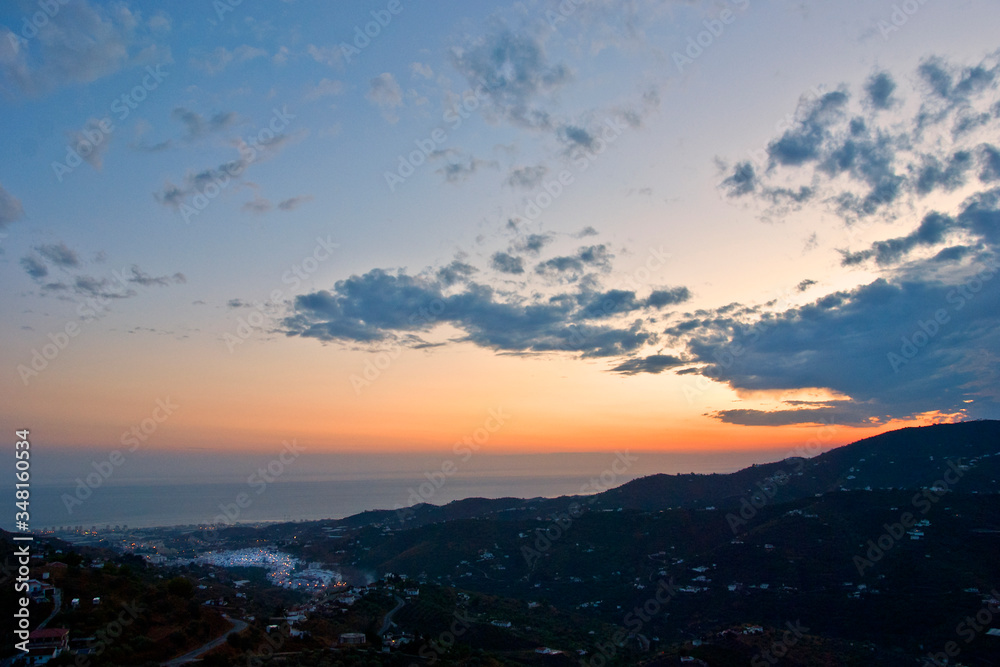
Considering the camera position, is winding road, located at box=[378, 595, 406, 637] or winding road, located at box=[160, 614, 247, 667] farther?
winding road, located at box=[378, 595, 406, 637]

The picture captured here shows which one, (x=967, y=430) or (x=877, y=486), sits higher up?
(x=967, y=430)

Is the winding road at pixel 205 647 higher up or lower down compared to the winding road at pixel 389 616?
higher up

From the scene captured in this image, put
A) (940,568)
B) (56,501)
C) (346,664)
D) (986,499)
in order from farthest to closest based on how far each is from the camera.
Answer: (56,501)
(986,499)
(940,568)
(346,664)

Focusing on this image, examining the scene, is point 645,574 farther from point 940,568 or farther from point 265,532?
point 265,532

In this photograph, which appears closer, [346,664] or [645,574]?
[346,664]

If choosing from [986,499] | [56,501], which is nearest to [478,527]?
[986,499]

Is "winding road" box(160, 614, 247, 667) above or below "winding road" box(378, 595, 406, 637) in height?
above

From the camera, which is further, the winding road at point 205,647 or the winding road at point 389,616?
the winding road at point 389,616

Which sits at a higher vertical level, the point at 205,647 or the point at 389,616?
the point at 205,647

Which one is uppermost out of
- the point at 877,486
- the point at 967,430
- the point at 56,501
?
the point at 967,430

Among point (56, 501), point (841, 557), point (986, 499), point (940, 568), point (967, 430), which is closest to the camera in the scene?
point (940, 568)
